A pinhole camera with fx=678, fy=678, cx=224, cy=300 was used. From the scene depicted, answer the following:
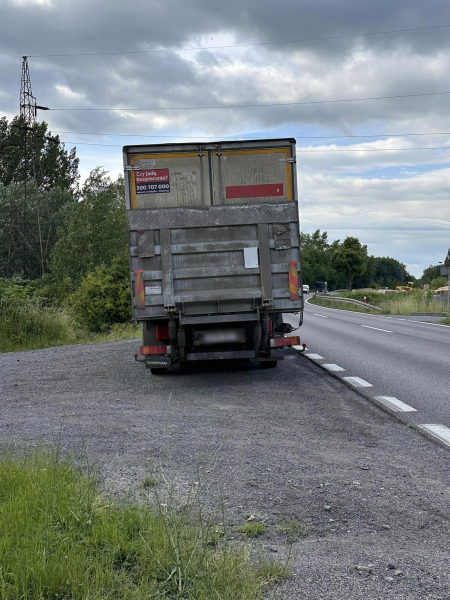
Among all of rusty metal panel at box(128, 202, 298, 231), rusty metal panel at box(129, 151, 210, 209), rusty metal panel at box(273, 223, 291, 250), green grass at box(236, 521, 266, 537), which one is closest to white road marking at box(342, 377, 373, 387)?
rusty metal panel at box(273, 223, 291, 250)

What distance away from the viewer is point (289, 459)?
5.39 m

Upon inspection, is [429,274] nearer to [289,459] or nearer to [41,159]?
[41,159]

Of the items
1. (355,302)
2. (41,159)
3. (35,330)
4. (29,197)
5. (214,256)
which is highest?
(41,159)

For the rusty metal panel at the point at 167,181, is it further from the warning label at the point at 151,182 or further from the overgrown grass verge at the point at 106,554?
the overgrown grass verge at the point at 106,554

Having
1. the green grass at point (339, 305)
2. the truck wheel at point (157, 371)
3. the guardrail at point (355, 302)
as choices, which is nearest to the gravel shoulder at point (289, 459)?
the truck wheel at point (157, 371)

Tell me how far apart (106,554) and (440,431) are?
424cm

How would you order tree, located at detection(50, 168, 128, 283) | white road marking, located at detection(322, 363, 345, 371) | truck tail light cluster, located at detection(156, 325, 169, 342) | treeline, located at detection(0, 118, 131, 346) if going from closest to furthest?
truck tail light cluster, located at detection(156, 325, 169, 342), white road marking, located at detection(322, 363, 345, 371), treeline, located at detection(0, 118, 131, 346), tree, located at detection(50, 168, 128, 283)

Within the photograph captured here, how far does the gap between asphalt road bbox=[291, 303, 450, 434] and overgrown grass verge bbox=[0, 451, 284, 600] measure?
13.9 feet

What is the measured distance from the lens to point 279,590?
3.03 m

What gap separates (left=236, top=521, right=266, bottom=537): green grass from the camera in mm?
3758

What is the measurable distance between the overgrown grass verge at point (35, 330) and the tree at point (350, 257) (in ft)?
224

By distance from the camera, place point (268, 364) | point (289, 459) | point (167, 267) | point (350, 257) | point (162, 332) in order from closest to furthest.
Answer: point (289, 459) < point (167, 267) < point (162, 332) < point (268, 364) < point (350, 257)

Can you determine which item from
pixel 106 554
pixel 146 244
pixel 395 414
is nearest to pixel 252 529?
pixel 106 554

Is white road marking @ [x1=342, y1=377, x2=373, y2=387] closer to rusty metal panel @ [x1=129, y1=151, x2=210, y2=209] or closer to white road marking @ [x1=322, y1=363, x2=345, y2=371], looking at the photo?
white road marking @ [x1=322, y1=363, x2=345, y2=371]
